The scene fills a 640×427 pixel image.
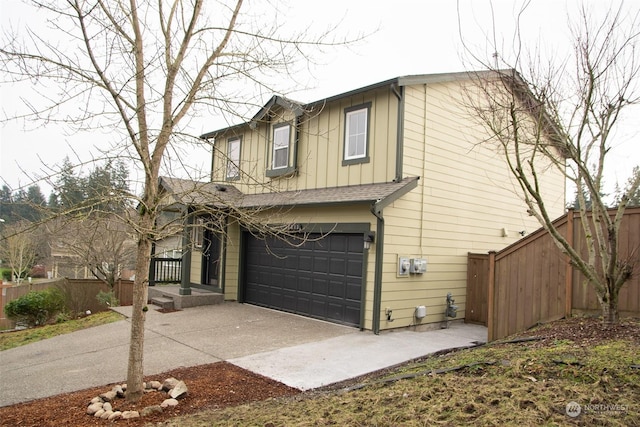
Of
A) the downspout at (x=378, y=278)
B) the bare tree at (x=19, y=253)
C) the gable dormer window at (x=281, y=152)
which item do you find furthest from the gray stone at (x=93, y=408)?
the bare tree at (x=19, y=253)

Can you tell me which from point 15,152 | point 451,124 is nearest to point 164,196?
point 15,152

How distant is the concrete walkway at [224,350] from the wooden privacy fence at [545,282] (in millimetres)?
1158

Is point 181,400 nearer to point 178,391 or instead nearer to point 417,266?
point 178,391

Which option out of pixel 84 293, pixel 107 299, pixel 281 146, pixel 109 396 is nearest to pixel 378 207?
pixel 281 146

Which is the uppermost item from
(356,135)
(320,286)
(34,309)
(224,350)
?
(356,135)

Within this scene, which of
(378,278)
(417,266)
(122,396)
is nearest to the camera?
(122,396)

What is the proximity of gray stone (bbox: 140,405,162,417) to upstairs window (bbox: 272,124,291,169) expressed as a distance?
26.0ft

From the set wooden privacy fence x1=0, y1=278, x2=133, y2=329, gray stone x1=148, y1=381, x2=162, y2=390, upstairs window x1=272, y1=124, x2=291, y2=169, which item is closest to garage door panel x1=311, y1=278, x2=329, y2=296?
upstairs window x1=272, y1=124, x2=291, y2=169

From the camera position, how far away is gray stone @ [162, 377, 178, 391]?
516 centimetres

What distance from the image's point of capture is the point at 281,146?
1168 cm

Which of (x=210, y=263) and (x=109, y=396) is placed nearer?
(x=109, y=396)

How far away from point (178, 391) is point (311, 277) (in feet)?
18.4

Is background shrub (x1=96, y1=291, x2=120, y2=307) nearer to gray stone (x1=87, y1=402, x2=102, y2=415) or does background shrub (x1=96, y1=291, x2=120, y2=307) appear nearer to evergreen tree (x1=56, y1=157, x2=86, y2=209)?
gray stone (x1=87, y1=402, x2=102, y2=415)

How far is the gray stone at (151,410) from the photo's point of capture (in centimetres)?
445
